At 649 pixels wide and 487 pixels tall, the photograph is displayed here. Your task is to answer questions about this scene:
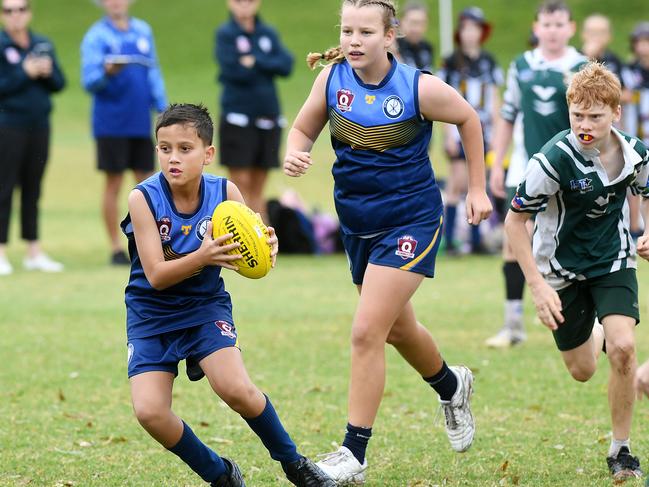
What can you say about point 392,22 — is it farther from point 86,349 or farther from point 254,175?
point 254,175

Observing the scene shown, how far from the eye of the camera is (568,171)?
17.4ft

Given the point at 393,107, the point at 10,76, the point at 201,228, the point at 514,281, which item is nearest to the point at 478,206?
the point at 393,107

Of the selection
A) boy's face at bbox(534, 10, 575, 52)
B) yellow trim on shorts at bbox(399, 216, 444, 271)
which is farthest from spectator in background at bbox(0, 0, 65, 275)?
yellow trim on shorts at bbox(399, 216, 444, 271)

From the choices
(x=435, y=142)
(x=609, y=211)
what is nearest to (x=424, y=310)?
(x=609, y=211)

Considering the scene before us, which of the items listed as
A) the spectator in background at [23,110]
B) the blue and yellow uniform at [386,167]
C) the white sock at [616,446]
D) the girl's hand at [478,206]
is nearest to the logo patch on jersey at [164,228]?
the blue and yellow uniform at [386,167]

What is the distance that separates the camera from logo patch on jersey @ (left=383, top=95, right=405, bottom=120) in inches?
212

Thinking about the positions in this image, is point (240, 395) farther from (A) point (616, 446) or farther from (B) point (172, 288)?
(A) point (616, 446)

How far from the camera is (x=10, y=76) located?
11898mm

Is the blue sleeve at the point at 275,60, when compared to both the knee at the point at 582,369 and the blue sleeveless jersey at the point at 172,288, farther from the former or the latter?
the blue sleeveless jersey at the point at 172,288

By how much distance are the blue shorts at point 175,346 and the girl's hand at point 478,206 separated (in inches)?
50.0

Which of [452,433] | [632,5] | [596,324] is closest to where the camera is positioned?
[452,433]

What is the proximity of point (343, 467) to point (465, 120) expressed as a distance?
5.34 ft

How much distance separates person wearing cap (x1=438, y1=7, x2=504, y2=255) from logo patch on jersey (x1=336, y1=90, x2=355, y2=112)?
7.88 metres

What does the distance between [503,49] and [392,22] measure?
38.4 meters
